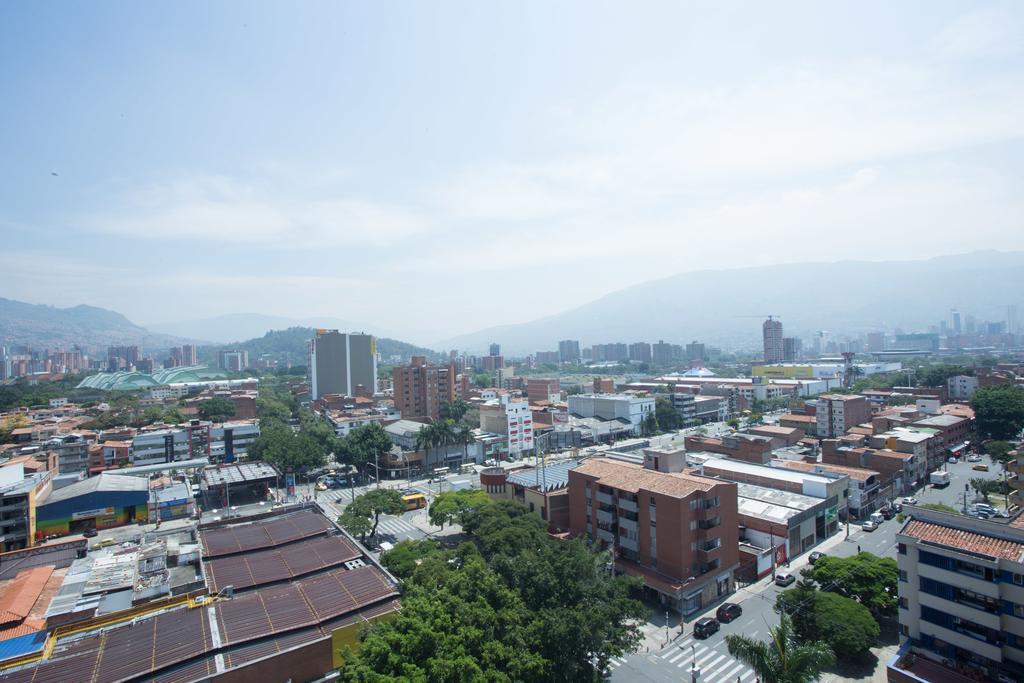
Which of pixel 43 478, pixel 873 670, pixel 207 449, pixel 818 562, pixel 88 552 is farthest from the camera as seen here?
pixel 207 449

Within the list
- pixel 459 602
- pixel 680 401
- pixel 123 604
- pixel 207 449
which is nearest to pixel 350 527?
pixel 123 604

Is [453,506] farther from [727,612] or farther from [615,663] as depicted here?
[727,612]

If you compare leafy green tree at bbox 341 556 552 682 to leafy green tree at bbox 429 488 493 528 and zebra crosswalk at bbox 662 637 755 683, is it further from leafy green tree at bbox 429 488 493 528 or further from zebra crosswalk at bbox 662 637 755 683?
leafy green tree at bbox 429 488 493 528

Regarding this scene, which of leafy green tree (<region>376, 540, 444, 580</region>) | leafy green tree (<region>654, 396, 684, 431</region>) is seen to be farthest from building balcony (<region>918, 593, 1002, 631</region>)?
leafy green tree (<region>654, 396, 684, 431</region>)

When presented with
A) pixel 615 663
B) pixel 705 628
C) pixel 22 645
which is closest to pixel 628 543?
pixel 705 628

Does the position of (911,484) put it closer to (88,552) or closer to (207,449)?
(88,552)

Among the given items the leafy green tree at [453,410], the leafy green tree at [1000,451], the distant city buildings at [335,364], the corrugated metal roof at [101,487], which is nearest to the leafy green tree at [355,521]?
the corrugated metal roof at [101,487]
